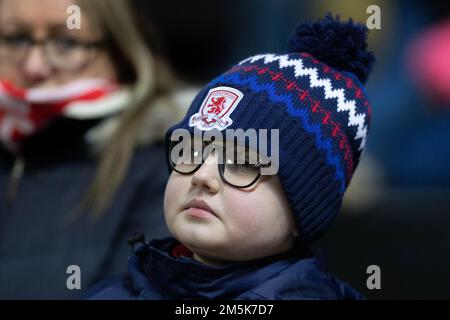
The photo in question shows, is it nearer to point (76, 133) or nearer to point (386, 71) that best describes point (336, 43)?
point (76, 133)

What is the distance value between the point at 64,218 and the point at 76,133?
1.10 feet

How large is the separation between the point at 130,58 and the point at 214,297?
4.31 ft

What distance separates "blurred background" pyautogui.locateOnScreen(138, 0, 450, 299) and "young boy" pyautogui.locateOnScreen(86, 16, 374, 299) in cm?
225

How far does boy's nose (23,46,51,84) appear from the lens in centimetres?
295

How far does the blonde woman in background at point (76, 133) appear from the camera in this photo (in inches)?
110

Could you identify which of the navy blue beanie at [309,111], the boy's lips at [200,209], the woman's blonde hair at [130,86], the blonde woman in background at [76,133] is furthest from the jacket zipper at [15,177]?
the boy's lips at [200,209]

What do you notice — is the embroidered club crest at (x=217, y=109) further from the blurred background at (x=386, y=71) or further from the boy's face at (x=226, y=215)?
the blurred background at (x=386, y=71)

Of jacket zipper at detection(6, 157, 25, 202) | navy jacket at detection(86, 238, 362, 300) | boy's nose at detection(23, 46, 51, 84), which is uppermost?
boy's nose at detection(23, 46, 51, 84)

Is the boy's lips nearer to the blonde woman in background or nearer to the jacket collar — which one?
the jacket collar

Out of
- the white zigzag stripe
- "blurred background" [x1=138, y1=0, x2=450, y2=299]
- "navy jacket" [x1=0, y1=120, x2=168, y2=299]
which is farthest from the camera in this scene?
"blurred background" [x1=138, y1=0, x2=450, y2=299]

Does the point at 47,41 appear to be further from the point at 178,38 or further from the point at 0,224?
the point at 178,38

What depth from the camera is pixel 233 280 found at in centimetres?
197

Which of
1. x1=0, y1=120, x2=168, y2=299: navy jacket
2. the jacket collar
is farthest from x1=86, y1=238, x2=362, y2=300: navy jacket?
x1=0, y1=120, x2=168, y2=299: navy jacket

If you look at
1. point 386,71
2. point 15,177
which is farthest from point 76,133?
point 386,71
